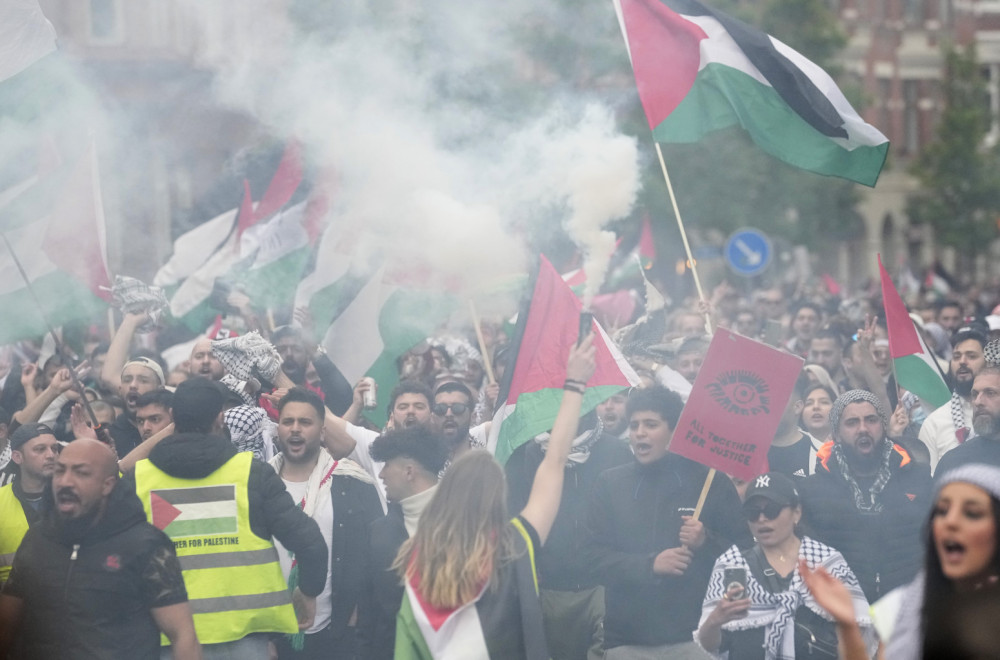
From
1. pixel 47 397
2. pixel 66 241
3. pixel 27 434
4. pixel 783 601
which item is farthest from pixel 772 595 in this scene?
pixel 66 241

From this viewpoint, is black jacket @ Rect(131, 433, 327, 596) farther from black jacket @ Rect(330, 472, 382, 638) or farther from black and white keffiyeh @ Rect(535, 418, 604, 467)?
black and white keffiyeh @ Rect(535, 418, 604, 467)

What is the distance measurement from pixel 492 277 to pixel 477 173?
3.39ft

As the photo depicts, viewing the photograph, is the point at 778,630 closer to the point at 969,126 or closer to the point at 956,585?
the point at 956,585

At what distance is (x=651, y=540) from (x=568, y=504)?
0.74 metres

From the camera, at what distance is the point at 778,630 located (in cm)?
490

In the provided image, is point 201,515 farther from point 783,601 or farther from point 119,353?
point 119,353

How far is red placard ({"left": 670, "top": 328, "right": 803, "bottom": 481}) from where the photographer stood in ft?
17.8

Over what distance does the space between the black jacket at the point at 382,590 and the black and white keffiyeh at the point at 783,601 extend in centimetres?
115

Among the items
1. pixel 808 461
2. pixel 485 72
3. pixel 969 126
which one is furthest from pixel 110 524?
pixel 969 126

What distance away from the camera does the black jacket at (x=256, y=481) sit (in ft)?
15.7

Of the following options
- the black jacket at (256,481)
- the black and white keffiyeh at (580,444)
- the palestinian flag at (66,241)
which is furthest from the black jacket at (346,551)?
the palestinian flag at (66,241)

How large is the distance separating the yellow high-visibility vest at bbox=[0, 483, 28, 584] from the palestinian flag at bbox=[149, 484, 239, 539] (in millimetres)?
553

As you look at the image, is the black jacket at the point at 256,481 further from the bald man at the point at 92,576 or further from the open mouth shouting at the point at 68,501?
the open mouth shouting at the point at 68,501

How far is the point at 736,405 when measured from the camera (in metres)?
5.54
